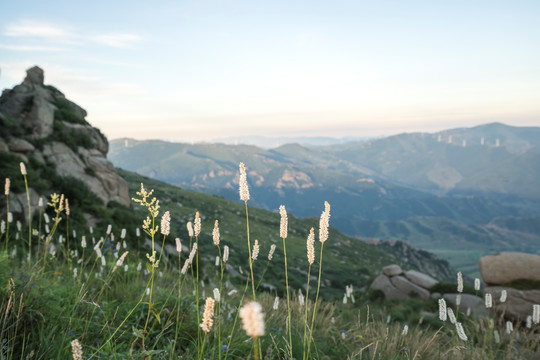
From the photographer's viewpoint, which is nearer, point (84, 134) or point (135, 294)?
point (135, 294)

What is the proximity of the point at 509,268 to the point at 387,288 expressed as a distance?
23.4ft

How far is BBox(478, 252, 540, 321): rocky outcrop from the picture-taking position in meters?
15.2

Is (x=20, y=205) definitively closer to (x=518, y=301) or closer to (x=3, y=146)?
A: (x=3, y=146)

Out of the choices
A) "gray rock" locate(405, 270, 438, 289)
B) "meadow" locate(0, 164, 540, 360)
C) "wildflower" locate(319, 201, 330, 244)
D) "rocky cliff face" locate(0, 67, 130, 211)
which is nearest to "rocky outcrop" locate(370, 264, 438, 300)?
"gray rock" locate(405, 270, 438, 289)

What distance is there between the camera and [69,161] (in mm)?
16094

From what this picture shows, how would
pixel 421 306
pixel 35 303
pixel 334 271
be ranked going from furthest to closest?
pixel 334 271
pixel 421 306
pixel 35 303

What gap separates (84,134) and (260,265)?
18908 mm

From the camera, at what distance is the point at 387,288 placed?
2189 cm

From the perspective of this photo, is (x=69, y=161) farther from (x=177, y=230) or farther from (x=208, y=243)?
(x=208, y=243)

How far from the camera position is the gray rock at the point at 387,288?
20.9m

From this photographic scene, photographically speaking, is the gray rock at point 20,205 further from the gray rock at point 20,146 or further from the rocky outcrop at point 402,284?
the rocky outcrop at point 402,284

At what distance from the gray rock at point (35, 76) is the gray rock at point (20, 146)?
33.5 feet

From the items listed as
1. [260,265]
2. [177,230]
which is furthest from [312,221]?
[177,230]

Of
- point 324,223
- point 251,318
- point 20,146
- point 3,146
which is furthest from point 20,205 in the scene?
point 251,318
